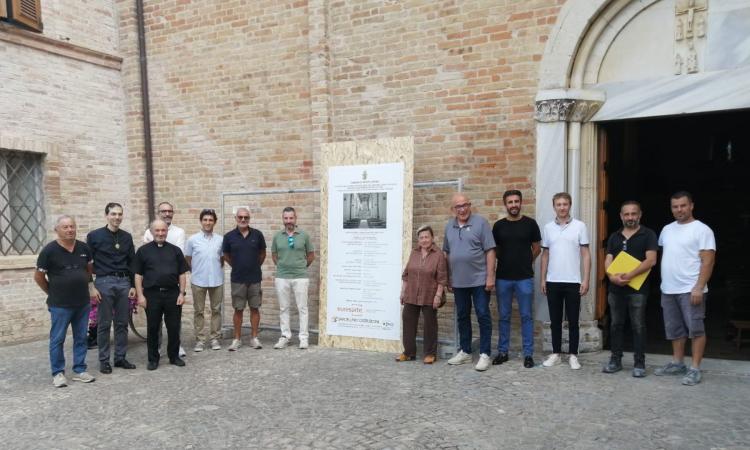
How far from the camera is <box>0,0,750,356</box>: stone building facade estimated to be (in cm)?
609

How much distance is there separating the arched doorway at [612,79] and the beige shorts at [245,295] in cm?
340

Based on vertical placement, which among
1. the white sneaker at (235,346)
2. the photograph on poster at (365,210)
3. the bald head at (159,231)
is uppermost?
the photograph on poster at (365,210)

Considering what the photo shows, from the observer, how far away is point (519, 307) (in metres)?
6.06

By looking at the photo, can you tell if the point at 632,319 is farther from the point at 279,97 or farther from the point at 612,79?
the point at 279,97

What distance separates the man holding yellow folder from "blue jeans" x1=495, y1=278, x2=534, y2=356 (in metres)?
0.77

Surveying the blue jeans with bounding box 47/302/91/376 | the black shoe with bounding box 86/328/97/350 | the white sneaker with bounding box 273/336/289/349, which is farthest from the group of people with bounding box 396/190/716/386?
the black shoe with bounding box 86/328/97/350

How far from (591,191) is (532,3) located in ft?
7.18

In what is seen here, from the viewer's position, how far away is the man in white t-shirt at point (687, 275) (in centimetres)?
511

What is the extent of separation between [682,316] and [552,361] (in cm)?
130

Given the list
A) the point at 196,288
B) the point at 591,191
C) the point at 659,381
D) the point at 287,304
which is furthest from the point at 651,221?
the point at 196,288

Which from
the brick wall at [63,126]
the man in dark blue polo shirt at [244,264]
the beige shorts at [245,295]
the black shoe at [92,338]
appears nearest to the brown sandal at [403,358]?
the man in dark blue polo shirt at [244,264]

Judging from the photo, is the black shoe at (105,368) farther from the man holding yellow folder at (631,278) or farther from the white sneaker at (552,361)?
the man holding yellow folder at (631,278)

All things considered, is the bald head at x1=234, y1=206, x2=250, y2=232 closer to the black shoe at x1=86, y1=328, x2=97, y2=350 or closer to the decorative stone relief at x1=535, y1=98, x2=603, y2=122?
the black shoe at x1=86, y1=328, x2=97, y2=350

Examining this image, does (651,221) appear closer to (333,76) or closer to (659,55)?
(659,55)
